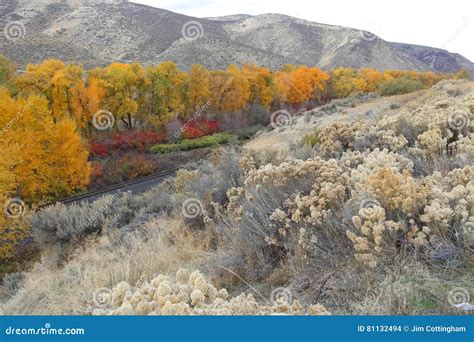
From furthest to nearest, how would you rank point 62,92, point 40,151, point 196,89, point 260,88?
1. point 260,88
2. point 196,89
3. point 62,92
4. point 40,151

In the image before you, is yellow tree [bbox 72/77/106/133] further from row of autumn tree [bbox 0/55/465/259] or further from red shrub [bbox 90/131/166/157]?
red shrub [bbox 90/131/166/157]

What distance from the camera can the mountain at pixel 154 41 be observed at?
82125mm

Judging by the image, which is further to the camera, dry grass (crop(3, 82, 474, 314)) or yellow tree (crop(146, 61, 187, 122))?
yellow tree (crop(146, 61, 187, 122))

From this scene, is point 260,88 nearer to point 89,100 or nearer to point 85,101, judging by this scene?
point 89,100

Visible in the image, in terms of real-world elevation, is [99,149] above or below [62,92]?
below

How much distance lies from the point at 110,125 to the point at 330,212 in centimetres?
3995

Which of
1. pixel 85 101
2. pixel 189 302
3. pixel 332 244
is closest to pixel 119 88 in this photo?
pixel 85 101

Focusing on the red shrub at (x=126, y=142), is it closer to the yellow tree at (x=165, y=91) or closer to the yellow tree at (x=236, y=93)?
the yellow tree at (x=165, y=91)

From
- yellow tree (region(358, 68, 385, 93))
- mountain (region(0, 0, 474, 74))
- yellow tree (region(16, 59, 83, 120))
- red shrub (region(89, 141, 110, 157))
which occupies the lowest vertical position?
red shrub (region(89, 141, 110, 157))

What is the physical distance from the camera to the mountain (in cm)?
8212

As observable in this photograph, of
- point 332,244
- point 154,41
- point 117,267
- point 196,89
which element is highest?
point 154,41

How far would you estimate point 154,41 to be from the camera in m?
97.9

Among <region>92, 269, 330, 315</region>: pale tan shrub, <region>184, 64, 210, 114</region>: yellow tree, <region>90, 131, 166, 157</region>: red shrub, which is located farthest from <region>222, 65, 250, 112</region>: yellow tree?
<region>92, 269, 330, 315</region>: pale tan shrub

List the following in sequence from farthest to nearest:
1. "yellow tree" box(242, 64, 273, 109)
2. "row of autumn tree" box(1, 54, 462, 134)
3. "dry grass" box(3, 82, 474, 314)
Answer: "yellow tree" box(242, 64, 273, 109), "row of autumn tree" box(1, 54, 462, 134), "dry grass" box(3, 82, 474, 314)
